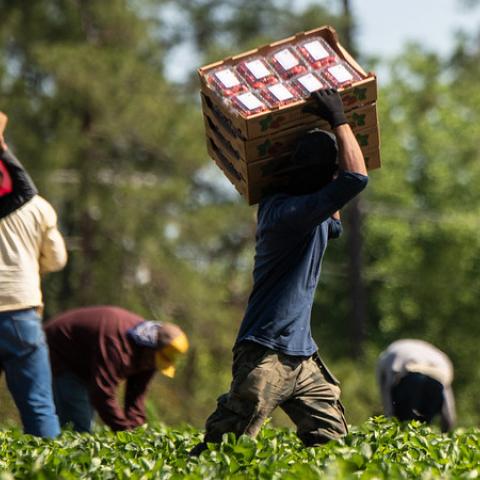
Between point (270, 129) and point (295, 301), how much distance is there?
802 millimetres

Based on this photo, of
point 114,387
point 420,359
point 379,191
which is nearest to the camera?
point 114,387

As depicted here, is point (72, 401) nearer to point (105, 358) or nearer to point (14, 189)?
point (105, 358)

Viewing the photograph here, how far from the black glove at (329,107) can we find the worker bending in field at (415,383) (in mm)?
3902

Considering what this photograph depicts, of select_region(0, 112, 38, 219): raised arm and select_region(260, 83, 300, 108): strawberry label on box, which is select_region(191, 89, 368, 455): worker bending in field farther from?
select_region(0, 112, 38, 219): raised arm

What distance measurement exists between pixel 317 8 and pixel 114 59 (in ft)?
28.7

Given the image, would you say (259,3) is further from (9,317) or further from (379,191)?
(9,317)

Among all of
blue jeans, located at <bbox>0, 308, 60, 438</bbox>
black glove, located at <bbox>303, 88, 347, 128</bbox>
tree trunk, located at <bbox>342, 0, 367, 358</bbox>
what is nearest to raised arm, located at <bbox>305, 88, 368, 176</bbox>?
black glove, located at <bbox>303, 88, 347, 128</bbox>

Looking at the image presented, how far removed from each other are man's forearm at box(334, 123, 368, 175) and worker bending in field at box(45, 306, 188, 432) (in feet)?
10.9

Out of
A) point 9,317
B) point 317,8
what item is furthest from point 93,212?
point 9,317

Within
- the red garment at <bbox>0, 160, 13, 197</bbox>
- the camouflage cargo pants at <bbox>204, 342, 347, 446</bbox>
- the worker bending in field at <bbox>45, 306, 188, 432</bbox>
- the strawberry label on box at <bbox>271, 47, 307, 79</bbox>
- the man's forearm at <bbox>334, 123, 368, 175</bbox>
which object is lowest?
the worker bending in field at <bbox>45, 306, 188, 432</bbox>

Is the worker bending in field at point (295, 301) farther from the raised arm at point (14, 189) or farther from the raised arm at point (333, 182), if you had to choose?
the raised arm at point (14, 189)

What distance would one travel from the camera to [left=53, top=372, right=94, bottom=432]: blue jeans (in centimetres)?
930

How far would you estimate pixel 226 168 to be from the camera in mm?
6605

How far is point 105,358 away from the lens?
8867mm
